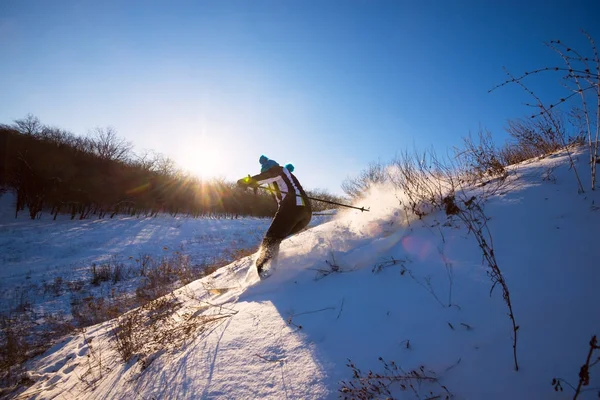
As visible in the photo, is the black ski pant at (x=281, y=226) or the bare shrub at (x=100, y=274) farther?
the bare shrub at (x=100, y=274)

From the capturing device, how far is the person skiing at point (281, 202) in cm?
429

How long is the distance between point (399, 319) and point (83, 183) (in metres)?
22.1

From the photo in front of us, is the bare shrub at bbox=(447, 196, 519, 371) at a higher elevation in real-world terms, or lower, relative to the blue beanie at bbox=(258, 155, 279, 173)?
lower

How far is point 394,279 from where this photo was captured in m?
2.56

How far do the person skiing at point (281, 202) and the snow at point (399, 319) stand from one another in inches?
15.7

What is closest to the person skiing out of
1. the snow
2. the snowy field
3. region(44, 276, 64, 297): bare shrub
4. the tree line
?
the snow

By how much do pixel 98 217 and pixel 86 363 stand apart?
16.8 metres

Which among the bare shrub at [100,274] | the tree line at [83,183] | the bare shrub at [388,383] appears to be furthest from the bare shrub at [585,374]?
the tree line at [83,183]

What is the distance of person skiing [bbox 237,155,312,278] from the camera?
429cm

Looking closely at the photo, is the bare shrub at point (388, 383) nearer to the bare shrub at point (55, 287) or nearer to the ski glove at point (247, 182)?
the ski glove at point (247, 182)

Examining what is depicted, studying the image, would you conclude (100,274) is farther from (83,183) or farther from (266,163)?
(83,183)

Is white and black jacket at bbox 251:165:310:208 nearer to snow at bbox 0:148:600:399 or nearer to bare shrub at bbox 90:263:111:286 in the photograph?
snow at bbox 0:148:600:399

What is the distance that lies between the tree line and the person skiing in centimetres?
1747

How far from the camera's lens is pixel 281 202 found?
183 inches
